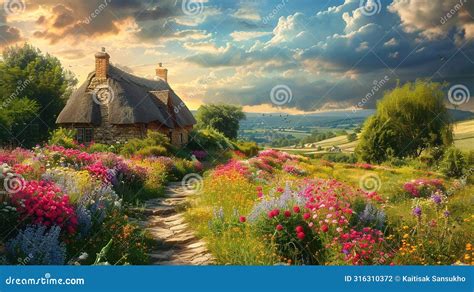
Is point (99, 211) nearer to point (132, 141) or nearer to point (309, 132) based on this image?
point (309, 132)

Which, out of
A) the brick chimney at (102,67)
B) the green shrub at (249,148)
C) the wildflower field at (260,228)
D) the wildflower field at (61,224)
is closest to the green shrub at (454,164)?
the wildflower field at (260,228)

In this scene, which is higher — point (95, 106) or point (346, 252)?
point (95, 106)

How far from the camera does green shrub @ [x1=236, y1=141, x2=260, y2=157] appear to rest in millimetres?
21373

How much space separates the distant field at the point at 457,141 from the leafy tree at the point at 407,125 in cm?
90

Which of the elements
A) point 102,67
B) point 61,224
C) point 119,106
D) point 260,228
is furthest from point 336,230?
point 102,67

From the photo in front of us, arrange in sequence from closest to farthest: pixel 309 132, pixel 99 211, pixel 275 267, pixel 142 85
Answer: pixel 275 267, pixel 99 211, pixel 309 132, pixel 142 85

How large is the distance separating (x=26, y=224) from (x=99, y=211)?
4.50 feet

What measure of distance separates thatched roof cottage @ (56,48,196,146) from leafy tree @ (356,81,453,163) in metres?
10.8

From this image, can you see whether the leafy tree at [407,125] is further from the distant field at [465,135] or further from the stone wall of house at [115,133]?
the stone wall of house at [115,133]

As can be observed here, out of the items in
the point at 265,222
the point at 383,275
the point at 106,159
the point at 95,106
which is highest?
the point at 95,106

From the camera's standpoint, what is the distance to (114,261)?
6719 mm

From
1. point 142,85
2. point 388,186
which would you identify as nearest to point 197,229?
point 388,186

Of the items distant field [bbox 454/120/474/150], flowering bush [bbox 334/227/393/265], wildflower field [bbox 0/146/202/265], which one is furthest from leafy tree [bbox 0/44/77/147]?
distant field [bbox 454/120/474/150]

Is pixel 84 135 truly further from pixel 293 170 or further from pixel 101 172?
pixel 293 170
